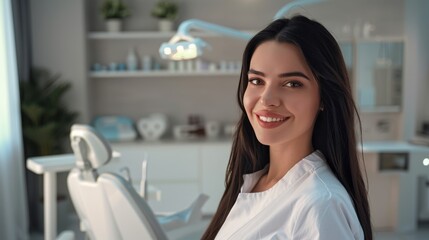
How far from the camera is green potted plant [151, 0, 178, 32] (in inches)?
159

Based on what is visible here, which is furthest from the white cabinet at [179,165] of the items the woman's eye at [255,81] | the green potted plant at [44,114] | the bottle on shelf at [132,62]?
the woman's eye at [255,81]

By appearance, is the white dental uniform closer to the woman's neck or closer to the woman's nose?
the woman's neck

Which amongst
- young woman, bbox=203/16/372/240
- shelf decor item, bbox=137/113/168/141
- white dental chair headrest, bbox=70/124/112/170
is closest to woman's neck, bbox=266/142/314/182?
young woman, bbox=203/16/372/240

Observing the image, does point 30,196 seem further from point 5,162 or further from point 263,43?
point 263,43

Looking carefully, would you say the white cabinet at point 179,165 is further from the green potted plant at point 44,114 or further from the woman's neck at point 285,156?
the woman's neck at point 285,156

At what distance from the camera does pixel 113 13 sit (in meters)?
4.02

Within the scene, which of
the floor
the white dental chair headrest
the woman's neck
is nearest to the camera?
the woman's neck

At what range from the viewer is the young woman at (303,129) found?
902 millimetres

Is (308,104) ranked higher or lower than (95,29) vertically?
lower

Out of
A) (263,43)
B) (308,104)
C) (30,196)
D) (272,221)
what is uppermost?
(263,43)

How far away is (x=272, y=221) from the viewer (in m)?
0.95

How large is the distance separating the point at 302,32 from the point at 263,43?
94mm

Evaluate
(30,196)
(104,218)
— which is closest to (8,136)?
(30,196)

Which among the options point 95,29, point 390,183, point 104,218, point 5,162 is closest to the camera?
point 104,218
